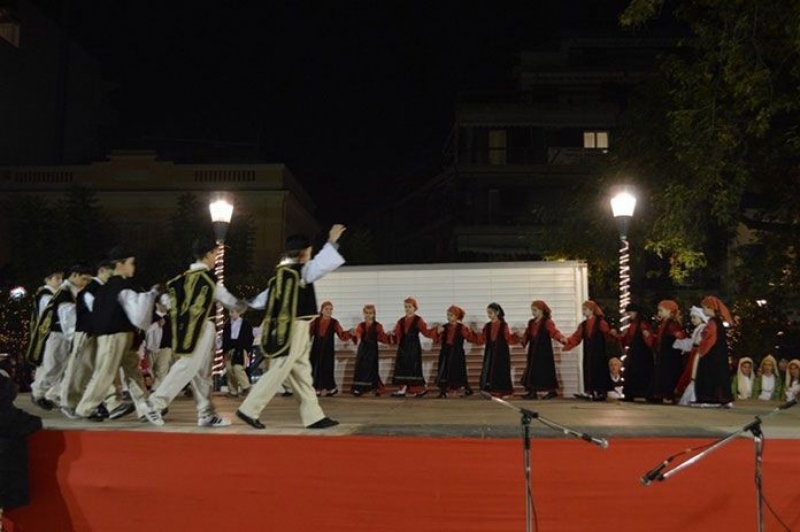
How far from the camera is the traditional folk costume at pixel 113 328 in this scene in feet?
25.9

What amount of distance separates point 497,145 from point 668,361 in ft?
79.7

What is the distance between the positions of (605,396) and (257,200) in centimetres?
2334

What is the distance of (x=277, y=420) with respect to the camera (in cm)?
816

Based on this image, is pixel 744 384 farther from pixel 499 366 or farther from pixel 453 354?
pixel 453 354

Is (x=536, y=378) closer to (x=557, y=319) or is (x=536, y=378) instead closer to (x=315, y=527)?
(x=557, y=319)

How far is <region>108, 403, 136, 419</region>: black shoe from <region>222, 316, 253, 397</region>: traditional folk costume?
4.91 m

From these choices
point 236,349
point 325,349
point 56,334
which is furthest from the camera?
point 325,349

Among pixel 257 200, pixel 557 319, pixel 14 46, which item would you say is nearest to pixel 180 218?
pixel 257 200

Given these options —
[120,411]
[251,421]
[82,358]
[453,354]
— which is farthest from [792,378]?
[82,358]

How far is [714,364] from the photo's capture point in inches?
436

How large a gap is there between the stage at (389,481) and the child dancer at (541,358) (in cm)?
674

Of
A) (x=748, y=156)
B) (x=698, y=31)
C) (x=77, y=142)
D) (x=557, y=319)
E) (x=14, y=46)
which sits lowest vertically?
(x=557, y=319)

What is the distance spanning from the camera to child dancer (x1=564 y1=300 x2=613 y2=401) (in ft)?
43.0

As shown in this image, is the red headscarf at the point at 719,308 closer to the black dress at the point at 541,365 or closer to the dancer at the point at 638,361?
the dancer at the point at 638,361
